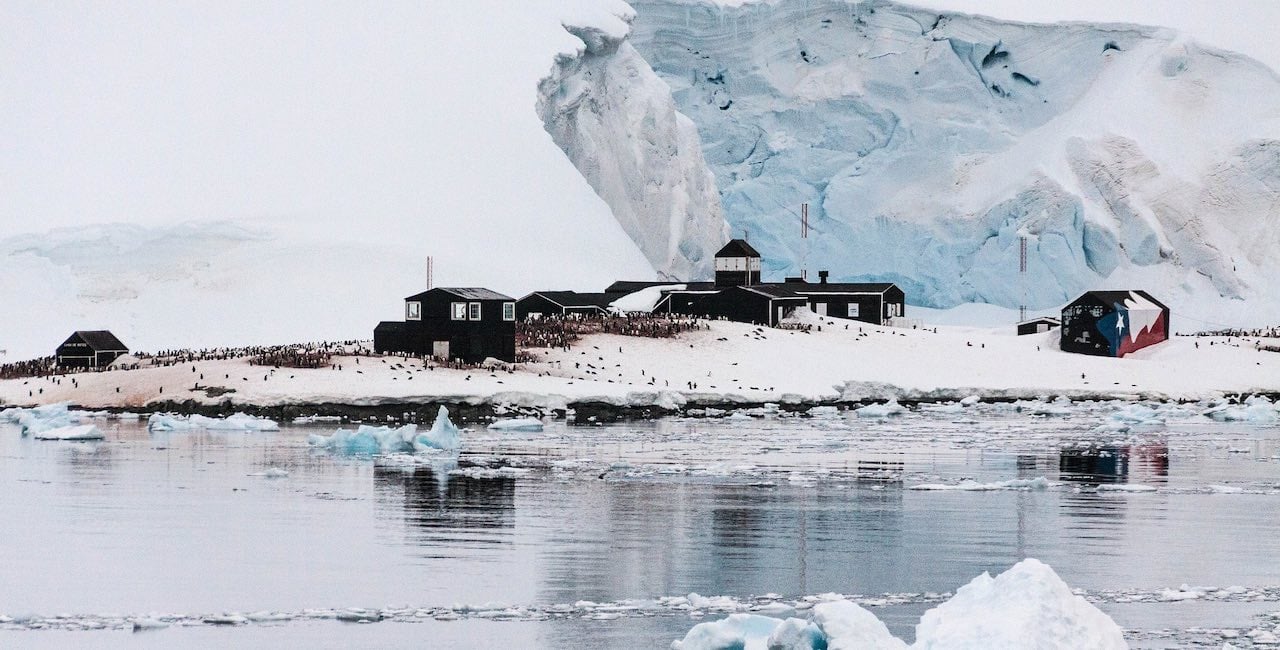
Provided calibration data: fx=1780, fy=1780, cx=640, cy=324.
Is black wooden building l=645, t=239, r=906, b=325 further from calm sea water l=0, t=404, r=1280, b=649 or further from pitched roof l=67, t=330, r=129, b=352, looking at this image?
calm sea water l=0, t=404, r=1280, b=649

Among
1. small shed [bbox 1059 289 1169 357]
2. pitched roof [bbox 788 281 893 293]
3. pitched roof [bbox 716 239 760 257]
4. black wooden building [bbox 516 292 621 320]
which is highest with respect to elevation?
pitched roof [bbox 716 239 760 257]

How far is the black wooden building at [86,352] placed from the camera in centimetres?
5253

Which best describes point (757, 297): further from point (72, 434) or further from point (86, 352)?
point (72, 434)

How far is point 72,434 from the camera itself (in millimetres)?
32906

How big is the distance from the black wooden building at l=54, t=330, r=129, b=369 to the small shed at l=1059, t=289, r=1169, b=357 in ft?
101

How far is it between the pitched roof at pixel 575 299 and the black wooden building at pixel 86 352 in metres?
17.7

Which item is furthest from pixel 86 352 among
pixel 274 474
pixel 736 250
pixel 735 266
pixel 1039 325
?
pixel 1039 325

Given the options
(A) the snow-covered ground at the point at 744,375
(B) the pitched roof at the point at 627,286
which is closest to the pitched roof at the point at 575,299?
(B) the pitched roof at the point at 627,286

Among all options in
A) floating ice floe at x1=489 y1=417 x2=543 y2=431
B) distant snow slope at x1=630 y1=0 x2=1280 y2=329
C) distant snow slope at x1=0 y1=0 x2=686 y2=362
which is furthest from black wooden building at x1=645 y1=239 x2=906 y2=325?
floating ice floe at x1=489 y1=417 x2=543 y2=431

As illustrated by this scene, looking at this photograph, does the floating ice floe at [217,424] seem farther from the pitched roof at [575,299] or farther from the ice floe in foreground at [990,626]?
the pitched roof at [575,299]

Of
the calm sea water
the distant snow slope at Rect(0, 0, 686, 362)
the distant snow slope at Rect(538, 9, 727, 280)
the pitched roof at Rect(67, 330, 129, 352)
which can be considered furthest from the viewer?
the distant snow slope at Rect(538, 9, 727, 280)

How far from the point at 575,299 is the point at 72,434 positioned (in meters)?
34.7

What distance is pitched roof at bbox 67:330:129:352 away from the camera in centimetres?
5317

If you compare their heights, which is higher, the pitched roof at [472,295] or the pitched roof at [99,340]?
the pitched roof at [472,295]
